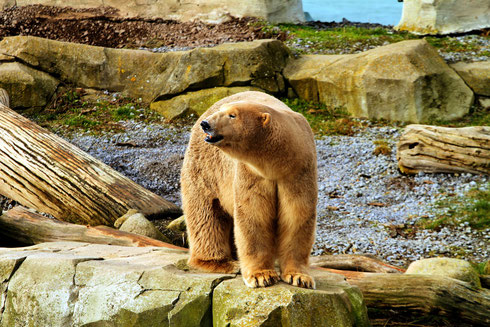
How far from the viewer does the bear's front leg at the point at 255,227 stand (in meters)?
3.78

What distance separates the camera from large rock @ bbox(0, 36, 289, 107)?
11109 mm

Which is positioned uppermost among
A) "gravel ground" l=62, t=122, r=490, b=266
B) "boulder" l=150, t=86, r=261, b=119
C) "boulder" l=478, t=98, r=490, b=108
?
"boulder" l=150, t=86, r=261, b=119

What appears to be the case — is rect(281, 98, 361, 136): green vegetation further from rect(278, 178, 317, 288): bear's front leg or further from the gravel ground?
rect(278, 178, 317, 288): bear's front leg

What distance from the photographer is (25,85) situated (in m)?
11.5

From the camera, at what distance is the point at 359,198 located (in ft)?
26.8

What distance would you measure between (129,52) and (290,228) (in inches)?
365

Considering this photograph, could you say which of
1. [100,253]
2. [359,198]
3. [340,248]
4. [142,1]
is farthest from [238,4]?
[100,253]

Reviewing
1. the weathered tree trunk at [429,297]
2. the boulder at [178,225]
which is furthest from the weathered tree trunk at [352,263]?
the boulder at [178,225]

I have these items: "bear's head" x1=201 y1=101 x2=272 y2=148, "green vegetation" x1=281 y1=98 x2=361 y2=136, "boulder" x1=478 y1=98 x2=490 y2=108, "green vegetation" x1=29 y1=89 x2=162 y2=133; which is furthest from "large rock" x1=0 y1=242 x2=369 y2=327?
"boulder" x1=478 y1=98 x2=490 y2=108

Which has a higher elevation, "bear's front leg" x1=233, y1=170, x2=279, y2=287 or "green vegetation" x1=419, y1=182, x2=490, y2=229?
"bear's front leg" x1=233, y1=170, x2=279, y2=287

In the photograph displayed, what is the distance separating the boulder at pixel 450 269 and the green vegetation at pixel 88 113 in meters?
7.12

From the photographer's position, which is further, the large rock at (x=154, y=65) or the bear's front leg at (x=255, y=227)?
the large rock at (x=154, y=65)

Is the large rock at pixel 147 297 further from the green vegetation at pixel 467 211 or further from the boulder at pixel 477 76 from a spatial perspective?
the boulder at pixel 477 76

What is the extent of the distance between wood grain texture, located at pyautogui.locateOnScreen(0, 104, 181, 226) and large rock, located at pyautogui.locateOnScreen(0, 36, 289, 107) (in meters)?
3.87
